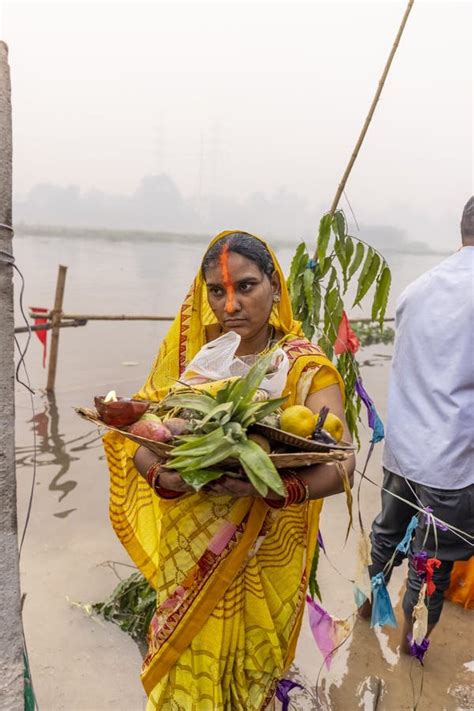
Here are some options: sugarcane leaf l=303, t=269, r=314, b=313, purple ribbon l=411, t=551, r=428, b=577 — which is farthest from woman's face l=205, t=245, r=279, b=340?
purple ribbon l=411, t=551, r=428, b=577

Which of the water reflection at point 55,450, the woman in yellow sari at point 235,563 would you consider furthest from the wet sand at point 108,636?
the woman in yellow sari at point 235,563

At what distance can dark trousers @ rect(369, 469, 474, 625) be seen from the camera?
2.29 m

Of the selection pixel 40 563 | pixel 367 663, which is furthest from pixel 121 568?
pixel 367 663

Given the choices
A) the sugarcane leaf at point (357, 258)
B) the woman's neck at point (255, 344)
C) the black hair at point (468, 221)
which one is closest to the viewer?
the woman's neck at point (255, 344)

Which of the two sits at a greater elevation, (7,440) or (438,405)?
(7,440)

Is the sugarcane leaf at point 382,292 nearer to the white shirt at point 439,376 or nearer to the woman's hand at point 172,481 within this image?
the white shirt at point 439,376

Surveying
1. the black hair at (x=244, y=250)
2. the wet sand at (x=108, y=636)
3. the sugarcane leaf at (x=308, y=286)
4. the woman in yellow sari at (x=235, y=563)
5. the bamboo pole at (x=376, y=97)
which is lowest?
the wet sand at (x=108, y=636)

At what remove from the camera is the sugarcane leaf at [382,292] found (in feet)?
8.23

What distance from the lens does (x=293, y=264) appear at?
2570 mm

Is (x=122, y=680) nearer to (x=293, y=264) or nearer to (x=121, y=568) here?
(x=121, y=568)

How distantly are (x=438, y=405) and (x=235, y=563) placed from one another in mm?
1199

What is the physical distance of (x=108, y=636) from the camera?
9.16ft

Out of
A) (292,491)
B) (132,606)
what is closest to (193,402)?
Answer: (292,491)

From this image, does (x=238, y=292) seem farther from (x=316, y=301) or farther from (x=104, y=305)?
(x=104, y=305)
